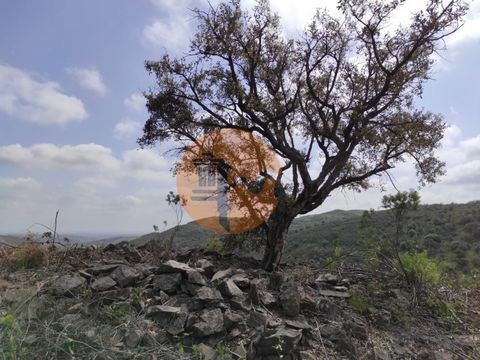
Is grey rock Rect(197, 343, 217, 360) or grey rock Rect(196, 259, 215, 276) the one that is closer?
grey rock Rect(197, 343, 217, 360)

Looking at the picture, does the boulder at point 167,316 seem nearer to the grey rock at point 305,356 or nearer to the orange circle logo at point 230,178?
the grey rock at point 305,356

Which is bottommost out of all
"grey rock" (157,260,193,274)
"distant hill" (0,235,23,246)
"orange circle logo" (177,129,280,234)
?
"grey rock" (157,260,193,274)

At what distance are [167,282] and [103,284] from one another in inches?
32.3

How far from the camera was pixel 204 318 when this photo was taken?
4.75 m

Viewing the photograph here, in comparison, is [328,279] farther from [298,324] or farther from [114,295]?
[114,295]

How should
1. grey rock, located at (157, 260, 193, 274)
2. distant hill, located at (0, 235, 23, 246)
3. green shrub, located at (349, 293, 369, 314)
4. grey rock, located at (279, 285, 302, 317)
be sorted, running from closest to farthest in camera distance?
grey rock, located at (279, 285, 302, 317) → grey rock, located at (157, 260, 193, 274) → green shrub, located at (349, 293, 369, 314) → distant hill, located at (0, 235, 23, 246)

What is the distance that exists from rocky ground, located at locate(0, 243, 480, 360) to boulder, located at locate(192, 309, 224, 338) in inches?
0.4

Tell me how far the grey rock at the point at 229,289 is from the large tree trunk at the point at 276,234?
3128 millimetres

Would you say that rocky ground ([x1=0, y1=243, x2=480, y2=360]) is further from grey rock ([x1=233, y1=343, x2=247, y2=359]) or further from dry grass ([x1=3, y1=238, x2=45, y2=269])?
dry grass ([x1=3, y1=238, x2=45, y2=269])

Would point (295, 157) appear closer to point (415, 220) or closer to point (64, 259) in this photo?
point (64, 259)

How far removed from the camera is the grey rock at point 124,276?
558 centimetres

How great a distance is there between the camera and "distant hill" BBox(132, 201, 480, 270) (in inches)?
627

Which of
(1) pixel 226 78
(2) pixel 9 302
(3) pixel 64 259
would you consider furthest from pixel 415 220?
(2) pixel 9 302

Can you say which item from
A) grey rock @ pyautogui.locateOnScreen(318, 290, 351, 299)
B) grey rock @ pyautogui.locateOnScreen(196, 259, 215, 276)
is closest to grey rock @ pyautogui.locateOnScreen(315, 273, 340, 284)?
grey rock @ pyautogui.locateOnScreen(318, 290, 351, 299)
